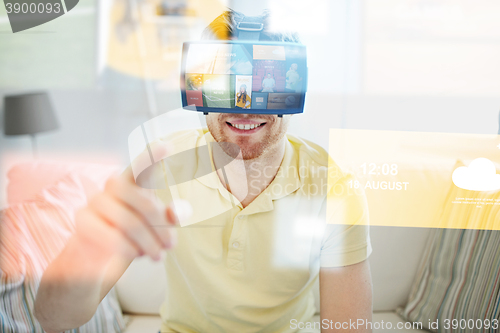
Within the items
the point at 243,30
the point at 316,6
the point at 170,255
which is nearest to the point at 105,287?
the point at 170,255

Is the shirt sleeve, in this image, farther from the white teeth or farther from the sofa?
the white teeth

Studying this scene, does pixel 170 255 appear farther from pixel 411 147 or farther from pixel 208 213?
pixel 411 147

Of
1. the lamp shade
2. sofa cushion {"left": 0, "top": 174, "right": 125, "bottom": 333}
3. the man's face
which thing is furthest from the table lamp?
the man's face

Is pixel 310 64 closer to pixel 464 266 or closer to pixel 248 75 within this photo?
pixel 248 75

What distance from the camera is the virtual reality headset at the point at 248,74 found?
21.8 inches

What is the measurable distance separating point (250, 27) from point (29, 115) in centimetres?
47

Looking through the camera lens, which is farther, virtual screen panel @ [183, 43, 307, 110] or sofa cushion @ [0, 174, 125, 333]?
sofa cushion @ [0, 174, 125, 333]

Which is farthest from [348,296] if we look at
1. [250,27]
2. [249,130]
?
[250,27]

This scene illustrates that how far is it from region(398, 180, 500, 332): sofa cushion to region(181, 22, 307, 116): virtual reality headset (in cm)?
36

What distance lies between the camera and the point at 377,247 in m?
0.64

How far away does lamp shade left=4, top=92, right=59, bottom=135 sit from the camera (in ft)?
2.15

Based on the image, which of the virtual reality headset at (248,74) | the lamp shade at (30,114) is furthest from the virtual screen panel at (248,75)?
the lamp shade at (30,114)

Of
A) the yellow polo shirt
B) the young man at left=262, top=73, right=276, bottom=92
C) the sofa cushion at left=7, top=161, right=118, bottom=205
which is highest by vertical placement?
the young man at left=262, top=73, right=276, bottom=92

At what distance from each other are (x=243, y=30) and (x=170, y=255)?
1.51 ft
